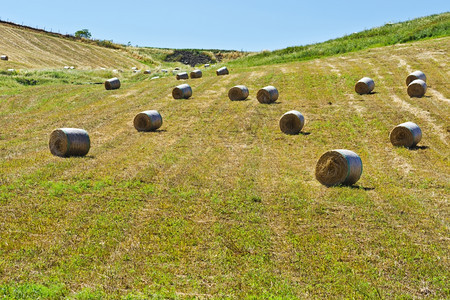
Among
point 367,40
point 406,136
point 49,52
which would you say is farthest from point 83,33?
point 406,136

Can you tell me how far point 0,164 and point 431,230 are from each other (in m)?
14.7

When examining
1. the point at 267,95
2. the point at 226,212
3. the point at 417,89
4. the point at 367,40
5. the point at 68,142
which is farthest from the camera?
the point at 367,40

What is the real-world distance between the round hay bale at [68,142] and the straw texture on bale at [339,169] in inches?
385

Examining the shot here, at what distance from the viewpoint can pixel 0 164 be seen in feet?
53.1

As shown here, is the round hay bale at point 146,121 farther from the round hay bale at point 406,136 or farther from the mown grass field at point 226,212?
the round hay bale at point 406,136

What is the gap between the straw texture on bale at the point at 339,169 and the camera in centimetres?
1416

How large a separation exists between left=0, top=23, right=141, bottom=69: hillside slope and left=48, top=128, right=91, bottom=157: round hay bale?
46089 millimetres

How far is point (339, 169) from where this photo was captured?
14320mm

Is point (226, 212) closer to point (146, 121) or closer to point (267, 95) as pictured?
point (146, 121)

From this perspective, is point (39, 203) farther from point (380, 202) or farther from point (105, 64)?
point (105, 64)

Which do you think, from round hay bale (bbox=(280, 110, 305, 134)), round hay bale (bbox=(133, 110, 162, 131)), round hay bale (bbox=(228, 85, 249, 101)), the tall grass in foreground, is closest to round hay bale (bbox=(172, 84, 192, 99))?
round hay bale (bbox=(228, 85, 249, 101))

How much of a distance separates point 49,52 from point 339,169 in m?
74.4

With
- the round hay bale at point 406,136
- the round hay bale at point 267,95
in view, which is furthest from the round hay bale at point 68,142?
the round hay bale at point 267,95

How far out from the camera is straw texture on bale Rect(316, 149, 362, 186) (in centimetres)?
1416
